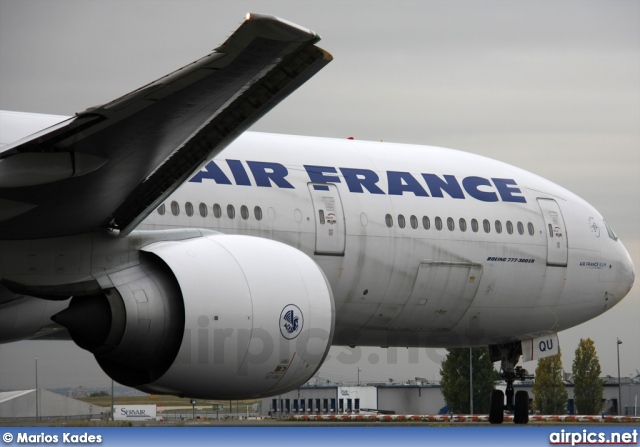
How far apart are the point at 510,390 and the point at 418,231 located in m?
4.42

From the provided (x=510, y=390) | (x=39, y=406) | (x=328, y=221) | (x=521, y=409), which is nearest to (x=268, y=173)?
(x=328, y=221)

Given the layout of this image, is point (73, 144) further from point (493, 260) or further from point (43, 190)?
point (493, 260)

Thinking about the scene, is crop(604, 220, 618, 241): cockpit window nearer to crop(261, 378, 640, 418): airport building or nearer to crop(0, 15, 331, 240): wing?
crop(0, 15, 331, 240): wing

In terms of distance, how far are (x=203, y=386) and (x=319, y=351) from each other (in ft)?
3.91

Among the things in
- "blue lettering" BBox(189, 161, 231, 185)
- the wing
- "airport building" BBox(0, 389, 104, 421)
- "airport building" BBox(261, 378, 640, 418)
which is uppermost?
"blue lettering" BBox(189, 161, 231, 185)

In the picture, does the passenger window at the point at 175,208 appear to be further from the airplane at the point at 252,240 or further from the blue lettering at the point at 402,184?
the blue lettering at the point at 402,184

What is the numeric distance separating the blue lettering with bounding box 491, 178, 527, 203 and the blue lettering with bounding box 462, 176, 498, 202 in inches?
7.3

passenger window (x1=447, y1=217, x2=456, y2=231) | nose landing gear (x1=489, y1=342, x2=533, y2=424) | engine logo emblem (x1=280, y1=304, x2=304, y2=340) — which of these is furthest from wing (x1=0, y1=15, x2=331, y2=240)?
nose landing gear (x1=489, y1=342, x2=533, y2=424)

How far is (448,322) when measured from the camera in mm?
16781

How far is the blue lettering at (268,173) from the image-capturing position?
47.9 feet

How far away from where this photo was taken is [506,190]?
17.5 meters

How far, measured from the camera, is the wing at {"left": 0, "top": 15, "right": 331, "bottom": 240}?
25.1ft

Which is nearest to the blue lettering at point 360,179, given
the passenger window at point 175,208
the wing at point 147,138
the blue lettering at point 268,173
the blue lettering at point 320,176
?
the blue lettering at point 320,176

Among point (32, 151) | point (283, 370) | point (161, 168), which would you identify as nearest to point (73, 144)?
point (32, 151)
